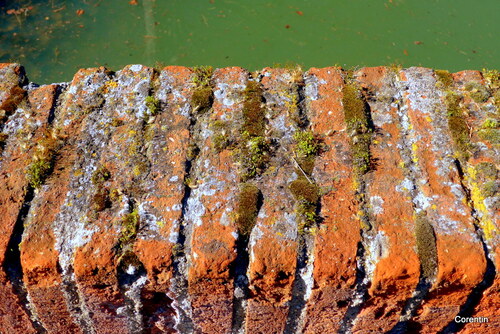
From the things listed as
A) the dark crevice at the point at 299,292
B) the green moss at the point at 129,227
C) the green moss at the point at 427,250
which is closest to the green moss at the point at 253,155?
the dark crevice at the point at 299,292

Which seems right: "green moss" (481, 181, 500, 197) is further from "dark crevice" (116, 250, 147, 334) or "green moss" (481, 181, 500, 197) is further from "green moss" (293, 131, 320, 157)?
"dark crevice" (116, 250, 147, 334)

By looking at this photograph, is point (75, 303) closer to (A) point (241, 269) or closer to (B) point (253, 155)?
(A) point (241, 269)

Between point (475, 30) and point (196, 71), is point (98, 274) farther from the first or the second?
point (475, 30)

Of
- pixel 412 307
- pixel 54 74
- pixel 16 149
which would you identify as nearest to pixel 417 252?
pixel 412 307

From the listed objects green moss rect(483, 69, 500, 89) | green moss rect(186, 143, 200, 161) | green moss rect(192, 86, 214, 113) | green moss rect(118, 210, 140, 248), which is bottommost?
green moss rect(118, 210, 140, 248)

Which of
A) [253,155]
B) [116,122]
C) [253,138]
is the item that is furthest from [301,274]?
[116,122]

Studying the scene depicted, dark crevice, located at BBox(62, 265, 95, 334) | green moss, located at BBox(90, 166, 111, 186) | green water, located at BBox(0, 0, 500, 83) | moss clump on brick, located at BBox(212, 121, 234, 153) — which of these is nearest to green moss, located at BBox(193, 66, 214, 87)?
Result: moss clump on brick, located at BBox(212, 121, 234, 153)
